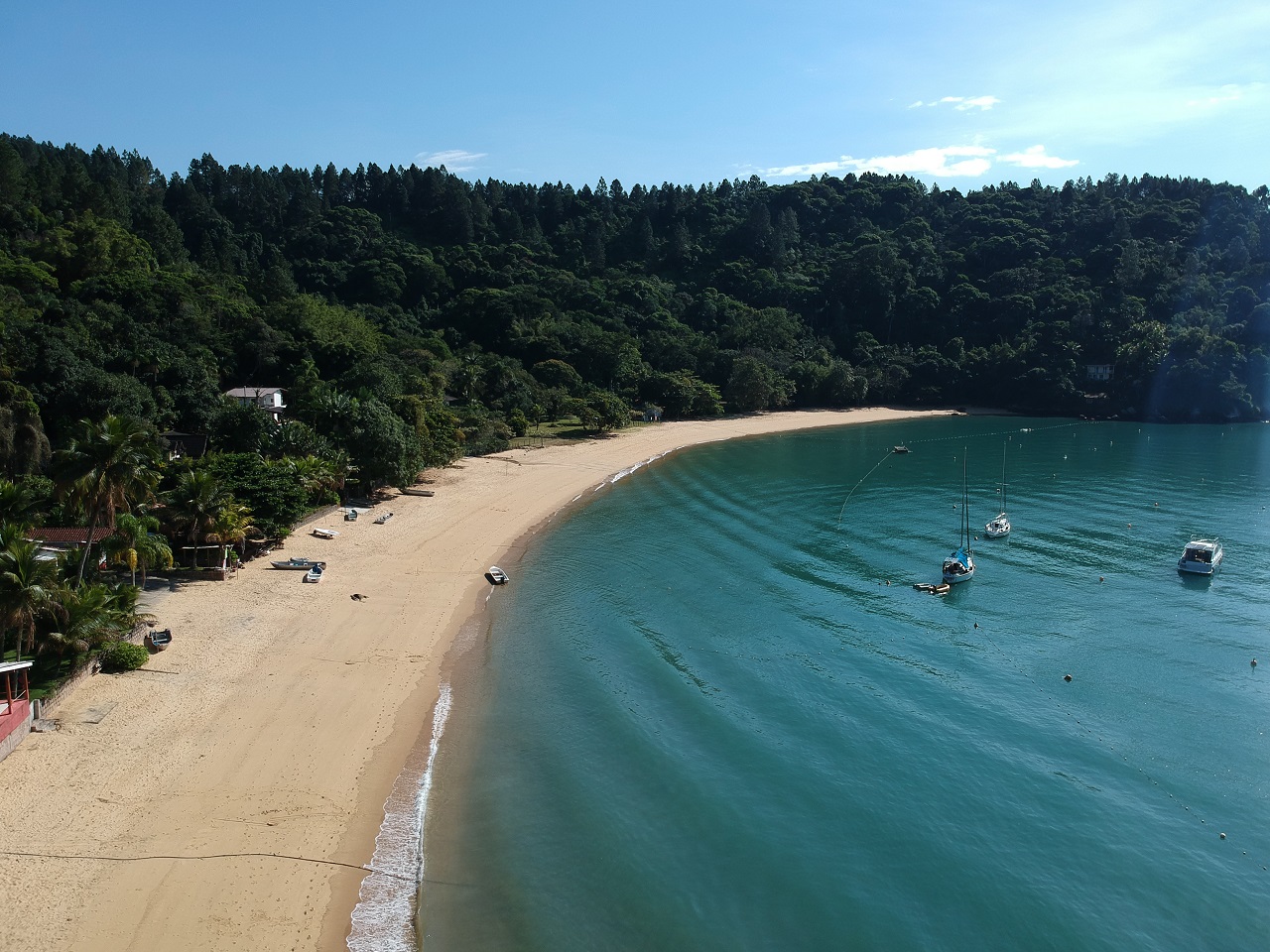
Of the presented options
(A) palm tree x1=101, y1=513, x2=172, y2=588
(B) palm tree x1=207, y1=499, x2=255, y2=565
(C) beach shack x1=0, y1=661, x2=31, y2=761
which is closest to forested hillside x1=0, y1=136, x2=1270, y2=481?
(B) palm tree x1=207, y1=499, x2=255, y2=565

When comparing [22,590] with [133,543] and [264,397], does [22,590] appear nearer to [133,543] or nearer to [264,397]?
[133,543]

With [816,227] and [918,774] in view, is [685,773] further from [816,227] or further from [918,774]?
[816,227]

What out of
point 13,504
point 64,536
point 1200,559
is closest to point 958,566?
point 1200,559

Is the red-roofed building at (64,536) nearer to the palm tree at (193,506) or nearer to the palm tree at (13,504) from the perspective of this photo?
the palm tree at (193,506)

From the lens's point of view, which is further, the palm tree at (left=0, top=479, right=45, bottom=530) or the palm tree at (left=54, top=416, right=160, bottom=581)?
the palm tree at (left=0, top=479, right=45, bottom=530)

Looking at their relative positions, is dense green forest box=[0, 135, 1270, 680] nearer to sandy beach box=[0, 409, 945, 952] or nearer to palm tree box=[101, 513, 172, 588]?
palm tree box=[101, 513, 172, 588]

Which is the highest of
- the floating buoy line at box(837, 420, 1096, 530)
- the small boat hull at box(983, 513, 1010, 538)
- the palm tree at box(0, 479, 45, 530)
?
the palm tree at box(0, 479, 45, 530)

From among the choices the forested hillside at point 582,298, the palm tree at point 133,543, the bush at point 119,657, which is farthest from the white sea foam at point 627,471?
the bush at point 119,657
